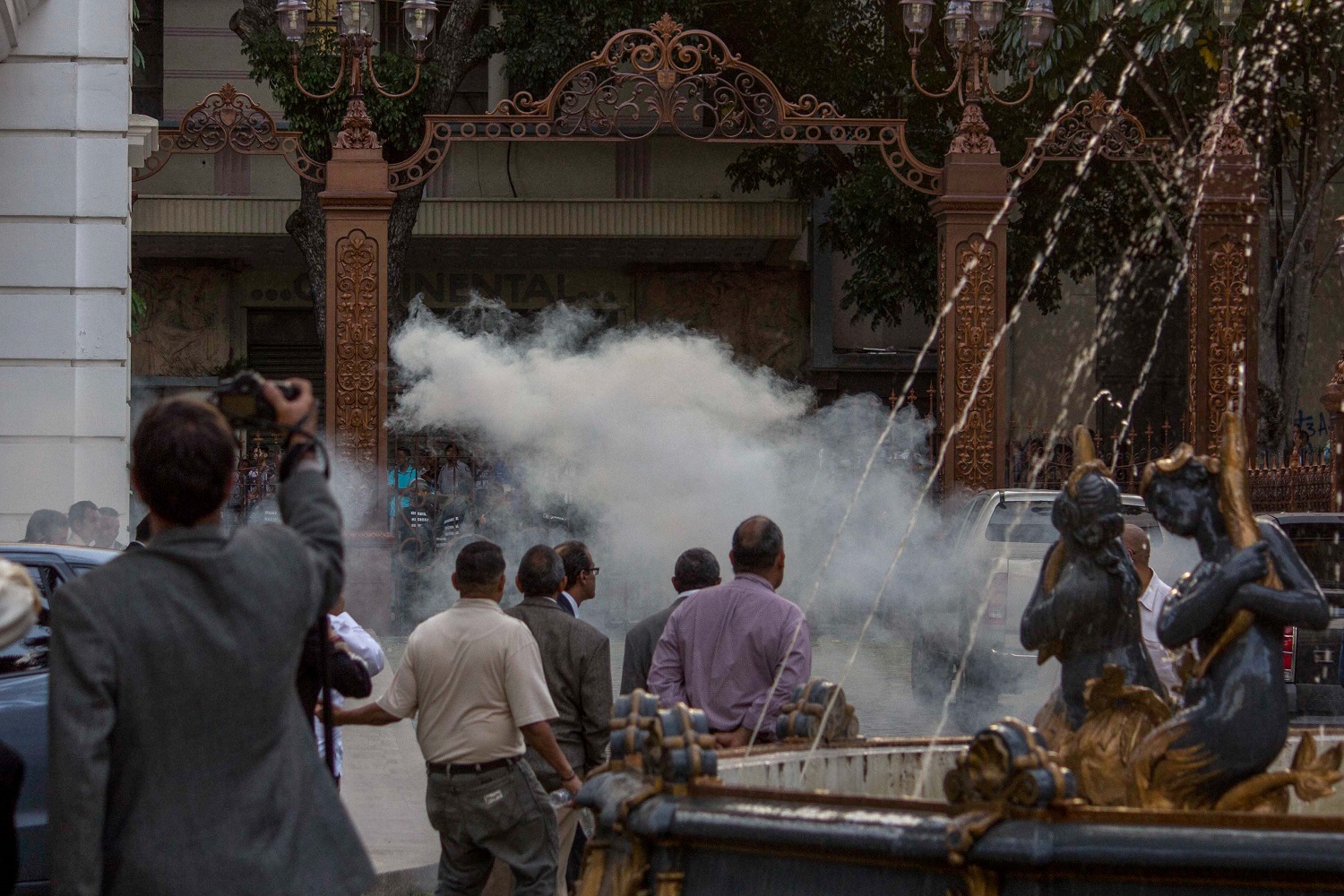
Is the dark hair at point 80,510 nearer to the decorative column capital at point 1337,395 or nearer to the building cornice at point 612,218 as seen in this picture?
the decorative column capital at point 1337,395

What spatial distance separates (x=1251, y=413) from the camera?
45.9 ft

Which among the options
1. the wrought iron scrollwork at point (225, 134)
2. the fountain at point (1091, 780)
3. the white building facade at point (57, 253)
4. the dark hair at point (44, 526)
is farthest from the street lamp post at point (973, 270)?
the fountain at point (1091, 780)

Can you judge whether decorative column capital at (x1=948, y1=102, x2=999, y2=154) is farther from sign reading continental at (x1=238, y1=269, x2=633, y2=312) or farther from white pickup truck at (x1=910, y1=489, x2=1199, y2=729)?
sign reading continental at (x1=238, y1=269, x2=633, y2=312)

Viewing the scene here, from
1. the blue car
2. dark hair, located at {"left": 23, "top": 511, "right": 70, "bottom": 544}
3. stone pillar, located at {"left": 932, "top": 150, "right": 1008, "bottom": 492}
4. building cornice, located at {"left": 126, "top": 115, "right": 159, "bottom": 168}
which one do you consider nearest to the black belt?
the blue car

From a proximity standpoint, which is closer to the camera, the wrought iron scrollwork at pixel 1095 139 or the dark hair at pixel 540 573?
the dark hair at pixel 540 573

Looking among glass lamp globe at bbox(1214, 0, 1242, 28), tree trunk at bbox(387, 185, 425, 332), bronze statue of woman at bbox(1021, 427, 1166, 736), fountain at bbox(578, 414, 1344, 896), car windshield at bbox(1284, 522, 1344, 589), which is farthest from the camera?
tree trunk at bbox(387, 185, 425, 332)

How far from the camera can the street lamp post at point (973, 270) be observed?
1378cm

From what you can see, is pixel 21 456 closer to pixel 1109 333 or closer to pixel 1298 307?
pixel 1298 307

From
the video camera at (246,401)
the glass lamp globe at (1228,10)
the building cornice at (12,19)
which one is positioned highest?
the glass lamp globe at (1228,10)

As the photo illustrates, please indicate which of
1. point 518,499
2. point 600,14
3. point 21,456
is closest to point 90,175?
point 21,456

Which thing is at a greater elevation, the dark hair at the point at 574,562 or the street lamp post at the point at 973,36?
the street lamp post at the point at 973,36

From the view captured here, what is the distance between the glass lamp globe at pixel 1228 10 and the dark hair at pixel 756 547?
8.53 metres

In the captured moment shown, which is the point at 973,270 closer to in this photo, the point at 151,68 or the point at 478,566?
the point at 478,566

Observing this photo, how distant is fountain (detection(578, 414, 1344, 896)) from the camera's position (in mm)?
3328
